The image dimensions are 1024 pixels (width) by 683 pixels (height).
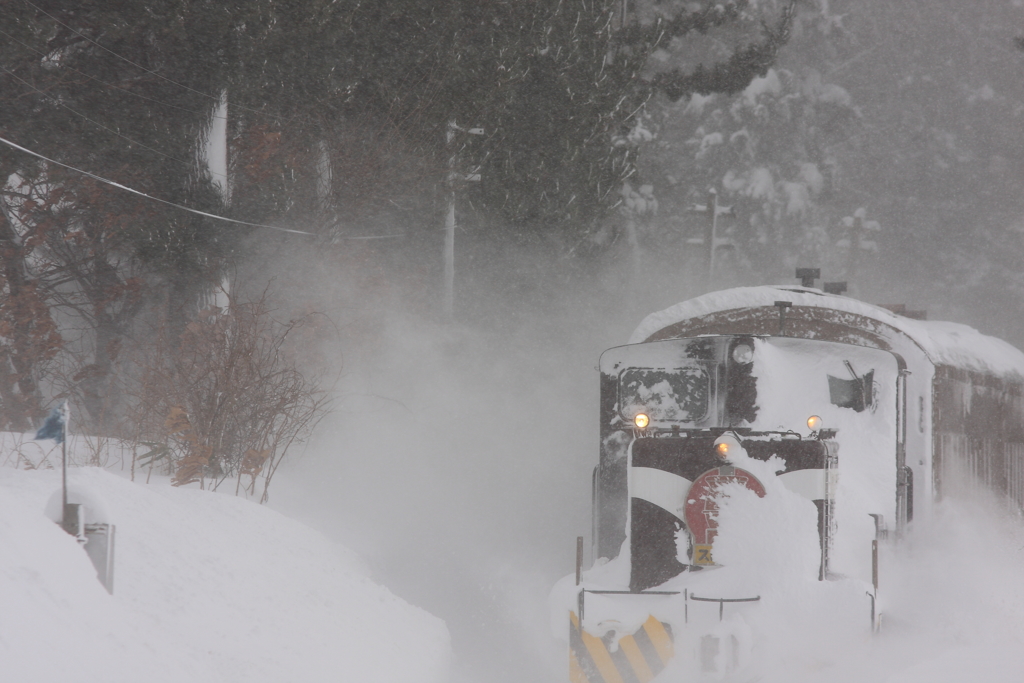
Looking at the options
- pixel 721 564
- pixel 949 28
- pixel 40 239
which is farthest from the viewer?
pixel 949 28

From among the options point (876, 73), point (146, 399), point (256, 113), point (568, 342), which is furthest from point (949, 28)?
point (146, 399)

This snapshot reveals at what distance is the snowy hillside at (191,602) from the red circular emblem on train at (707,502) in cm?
227

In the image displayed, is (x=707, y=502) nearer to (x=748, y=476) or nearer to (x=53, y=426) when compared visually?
(x=748, y=476)

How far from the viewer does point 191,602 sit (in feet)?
18.4

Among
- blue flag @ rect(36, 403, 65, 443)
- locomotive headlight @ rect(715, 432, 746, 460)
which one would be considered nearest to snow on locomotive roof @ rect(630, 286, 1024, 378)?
locomotive headlight @ rect(715, 432, 746, 460)

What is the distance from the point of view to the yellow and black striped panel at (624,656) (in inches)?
240

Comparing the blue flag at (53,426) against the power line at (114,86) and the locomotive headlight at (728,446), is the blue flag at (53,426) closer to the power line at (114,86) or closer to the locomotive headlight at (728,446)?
the locomotive headlight at (728,446)

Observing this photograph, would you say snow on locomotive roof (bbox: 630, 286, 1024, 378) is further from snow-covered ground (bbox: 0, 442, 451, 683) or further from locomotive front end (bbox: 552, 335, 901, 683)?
snow-covered ground (bbox: 0, 442, 451, 683)

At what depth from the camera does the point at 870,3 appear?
9769 cm

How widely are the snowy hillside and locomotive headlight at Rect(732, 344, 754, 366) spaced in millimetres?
3278

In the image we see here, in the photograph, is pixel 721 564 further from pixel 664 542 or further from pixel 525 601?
pixel 525 601

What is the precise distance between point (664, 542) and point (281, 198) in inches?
367

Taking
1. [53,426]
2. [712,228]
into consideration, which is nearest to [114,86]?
[53,426]

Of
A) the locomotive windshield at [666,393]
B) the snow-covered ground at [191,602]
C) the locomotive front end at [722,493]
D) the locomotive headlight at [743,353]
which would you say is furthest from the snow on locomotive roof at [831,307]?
the snow-covered ground at [191,602]
